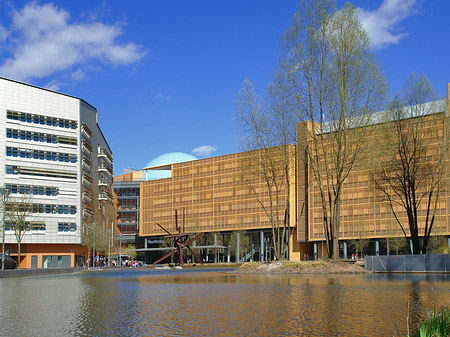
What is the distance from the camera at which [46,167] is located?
316 ft

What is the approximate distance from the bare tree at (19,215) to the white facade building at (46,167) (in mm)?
1232

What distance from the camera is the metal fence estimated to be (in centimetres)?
3372

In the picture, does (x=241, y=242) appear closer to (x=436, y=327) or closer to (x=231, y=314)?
(x=231, y=314)

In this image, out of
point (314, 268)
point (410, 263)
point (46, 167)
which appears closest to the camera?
point (314, 268)

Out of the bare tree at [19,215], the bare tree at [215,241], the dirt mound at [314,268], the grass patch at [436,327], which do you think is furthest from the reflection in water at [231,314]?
the bare tree at [215,241]

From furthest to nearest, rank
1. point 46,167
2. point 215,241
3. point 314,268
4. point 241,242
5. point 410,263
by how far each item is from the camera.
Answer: point 241,242, point 215,241, point 46,167, point 410,263, point 314,268

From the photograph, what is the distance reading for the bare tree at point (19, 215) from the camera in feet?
256

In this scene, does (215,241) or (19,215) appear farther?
(215,241)

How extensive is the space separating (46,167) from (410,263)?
247 feet

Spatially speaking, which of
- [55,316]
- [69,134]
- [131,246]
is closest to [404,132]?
[55,316]

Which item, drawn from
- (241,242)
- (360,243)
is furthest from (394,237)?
(241,242)

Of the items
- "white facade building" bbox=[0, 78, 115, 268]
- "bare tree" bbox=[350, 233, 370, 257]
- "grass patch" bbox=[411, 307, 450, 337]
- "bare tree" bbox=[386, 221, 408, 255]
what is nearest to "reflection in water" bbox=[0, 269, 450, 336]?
"grass patch" bbox=[411, 307, 450, 337]

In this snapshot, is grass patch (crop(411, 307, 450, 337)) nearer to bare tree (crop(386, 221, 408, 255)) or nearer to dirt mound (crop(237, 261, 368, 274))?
dirt mound (crop(237, 261, 368, 274))

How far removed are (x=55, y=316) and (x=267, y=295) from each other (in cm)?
740
